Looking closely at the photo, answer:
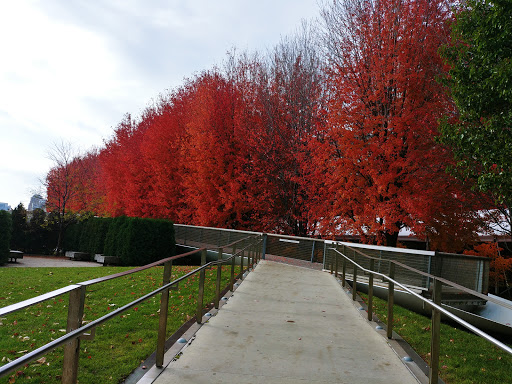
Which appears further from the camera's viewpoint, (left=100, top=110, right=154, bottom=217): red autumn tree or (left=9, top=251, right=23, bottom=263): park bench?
(left=100, top=110, right=154, bottom=217): red autumn tree

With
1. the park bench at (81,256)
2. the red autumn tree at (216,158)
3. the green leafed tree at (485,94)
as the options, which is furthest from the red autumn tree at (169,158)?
the green leafed tree at (485,94)

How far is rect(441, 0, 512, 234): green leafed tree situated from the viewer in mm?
10023

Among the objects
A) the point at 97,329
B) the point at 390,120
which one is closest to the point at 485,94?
the point at 390,120

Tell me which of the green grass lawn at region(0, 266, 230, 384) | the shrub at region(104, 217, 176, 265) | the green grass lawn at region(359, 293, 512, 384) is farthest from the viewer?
the shrub at region(104, 217, 176, 265)

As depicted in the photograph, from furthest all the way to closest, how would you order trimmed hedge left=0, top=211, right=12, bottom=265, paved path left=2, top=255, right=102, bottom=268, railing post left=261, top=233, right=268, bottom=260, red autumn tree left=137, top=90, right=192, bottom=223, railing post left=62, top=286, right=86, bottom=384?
1. red autumn tree left=137, top=90, right=192, bottom=223
2. paved path left=2, top=255, right=102, bottom=268
3. trimmed hedge left=0, top=211, right=12, bottom=265
4. railing post left=261, top=233, right=268, bottom=260
5. railing post left=62, top=286, right=86, bottom=384

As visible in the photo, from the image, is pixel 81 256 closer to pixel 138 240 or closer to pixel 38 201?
pixel 138 240

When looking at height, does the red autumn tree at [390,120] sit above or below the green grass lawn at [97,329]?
above

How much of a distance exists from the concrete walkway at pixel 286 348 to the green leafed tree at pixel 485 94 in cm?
556

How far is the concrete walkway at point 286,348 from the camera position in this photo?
4059 mm

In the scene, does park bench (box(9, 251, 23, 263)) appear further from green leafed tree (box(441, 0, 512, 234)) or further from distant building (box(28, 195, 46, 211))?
green leafed tree (box(441, 0, 512, 234))

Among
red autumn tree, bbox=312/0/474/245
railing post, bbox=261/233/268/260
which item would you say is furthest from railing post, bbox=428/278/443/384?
railing post, bbox=261/233/268/260

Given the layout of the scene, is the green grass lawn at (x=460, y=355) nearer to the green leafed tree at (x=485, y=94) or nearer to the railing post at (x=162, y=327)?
the railing post at (x=162, y=327)

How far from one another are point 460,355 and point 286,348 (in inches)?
143

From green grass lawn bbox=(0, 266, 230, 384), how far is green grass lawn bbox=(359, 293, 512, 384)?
4.19 metres
